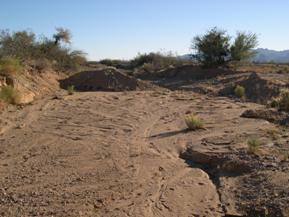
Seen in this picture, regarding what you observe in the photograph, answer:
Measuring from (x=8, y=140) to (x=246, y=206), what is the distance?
7031 mm

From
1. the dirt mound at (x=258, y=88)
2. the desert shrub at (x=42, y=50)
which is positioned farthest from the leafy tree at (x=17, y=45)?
the dirt mound at (x=258, y=88)

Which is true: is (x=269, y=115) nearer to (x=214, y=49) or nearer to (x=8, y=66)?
(x=8, y=66)

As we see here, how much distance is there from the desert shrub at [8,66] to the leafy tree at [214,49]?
674 inches

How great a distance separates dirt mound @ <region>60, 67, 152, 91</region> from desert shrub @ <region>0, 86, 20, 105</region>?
819cm

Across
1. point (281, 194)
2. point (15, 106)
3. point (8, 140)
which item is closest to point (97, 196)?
point (281, 194)

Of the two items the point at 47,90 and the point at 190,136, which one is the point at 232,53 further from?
the point at 190,136

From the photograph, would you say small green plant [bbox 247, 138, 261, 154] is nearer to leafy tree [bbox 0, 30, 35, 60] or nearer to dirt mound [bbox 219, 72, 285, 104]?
dirt mound [bbox 219, 72, 285, 104]

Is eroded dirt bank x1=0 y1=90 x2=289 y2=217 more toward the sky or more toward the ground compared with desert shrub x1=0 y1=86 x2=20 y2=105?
more toward the ground

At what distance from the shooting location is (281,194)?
8.64 metres

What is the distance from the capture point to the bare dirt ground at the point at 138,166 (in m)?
8.61

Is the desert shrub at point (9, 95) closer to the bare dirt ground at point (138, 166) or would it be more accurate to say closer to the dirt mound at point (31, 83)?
the dirt mound at point (31, 83)

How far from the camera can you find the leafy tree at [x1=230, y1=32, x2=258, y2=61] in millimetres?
35844

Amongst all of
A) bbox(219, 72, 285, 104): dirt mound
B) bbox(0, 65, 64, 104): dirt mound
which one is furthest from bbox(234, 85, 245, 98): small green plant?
bbox(0, 65, 64, 104): dirt mound

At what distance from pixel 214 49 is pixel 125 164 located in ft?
84.7
